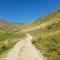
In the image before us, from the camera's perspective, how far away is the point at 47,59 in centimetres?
2153

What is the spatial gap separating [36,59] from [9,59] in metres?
2.44

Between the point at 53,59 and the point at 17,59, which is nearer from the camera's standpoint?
the point at 53,59

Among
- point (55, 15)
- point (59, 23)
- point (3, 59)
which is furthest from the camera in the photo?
point (55, 15)

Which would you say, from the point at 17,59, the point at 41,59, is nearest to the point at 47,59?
the point at 41,59

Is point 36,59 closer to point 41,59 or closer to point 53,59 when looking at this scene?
point 41,59

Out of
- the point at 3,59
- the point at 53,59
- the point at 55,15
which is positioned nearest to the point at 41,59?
the point at 53,59

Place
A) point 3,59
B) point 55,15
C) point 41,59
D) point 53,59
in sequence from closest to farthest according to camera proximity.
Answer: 1. point 53,59
2. point 41,59
3. point 3,59
4. point 55,15

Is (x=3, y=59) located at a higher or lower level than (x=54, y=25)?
lower

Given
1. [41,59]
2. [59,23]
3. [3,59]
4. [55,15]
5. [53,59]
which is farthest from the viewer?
[55,15]

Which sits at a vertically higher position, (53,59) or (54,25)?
(54,25)

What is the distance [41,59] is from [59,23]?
129 metres

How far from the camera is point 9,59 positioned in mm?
23094

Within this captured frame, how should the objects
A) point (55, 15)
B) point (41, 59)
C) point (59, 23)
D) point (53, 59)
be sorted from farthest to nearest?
point (55, 15)
point (59, 23)
point (41, 59)
point (53, 59)

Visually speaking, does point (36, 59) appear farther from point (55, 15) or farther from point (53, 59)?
point (55, 15)
